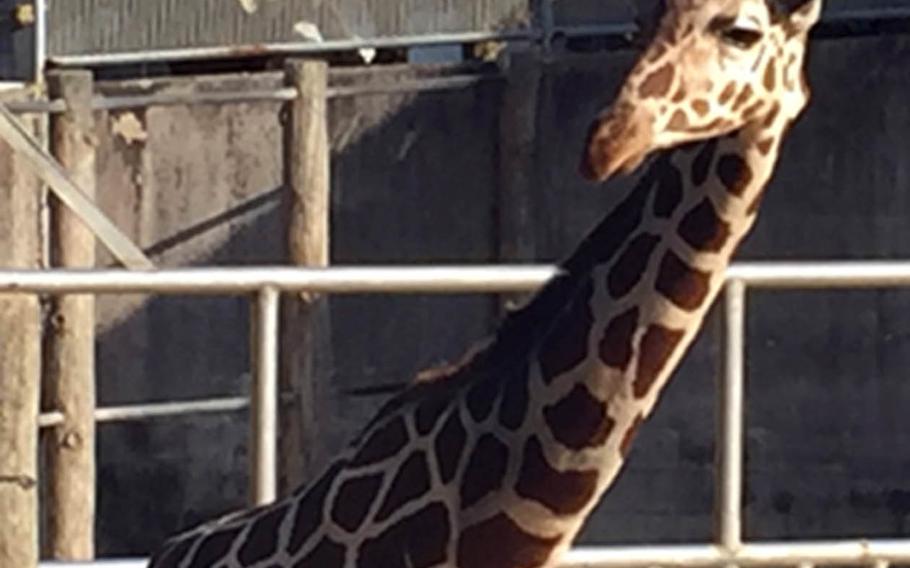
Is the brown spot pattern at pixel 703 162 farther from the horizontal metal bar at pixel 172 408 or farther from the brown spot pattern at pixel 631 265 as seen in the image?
the horizontal metal bar at pixel 172 408

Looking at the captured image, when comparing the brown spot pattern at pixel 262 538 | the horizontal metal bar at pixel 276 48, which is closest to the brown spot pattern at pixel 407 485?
the brown spot pattern at pixel 262 538

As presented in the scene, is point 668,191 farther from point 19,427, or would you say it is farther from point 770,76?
point 19,427

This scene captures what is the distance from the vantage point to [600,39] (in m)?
9.06

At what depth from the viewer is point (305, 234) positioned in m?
7.85

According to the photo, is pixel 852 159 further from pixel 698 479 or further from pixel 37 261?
pixel 37 261

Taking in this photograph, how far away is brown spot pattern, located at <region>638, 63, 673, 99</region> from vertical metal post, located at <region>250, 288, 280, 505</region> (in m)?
1.11

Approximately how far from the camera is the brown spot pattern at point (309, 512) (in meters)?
3.72

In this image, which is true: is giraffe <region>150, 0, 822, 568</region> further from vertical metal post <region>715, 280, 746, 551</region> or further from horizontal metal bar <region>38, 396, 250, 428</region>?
horizontal metal bar <region>38, 396, 250, 428</region>

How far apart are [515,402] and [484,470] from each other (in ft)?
0.33

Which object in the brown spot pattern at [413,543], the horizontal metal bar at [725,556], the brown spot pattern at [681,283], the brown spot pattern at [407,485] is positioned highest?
the brown spot pattern at [681,283]

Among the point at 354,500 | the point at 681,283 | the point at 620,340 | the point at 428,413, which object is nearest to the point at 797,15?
the point at 681,283

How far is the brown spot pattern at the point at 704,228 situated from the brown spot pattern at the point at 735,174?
3 cm

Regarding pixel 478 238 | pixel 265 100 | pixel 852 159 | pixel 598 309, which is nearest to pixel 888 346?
pixel 852 159

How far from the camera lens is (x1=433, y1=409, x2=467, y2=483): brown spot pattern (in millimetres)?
3535
